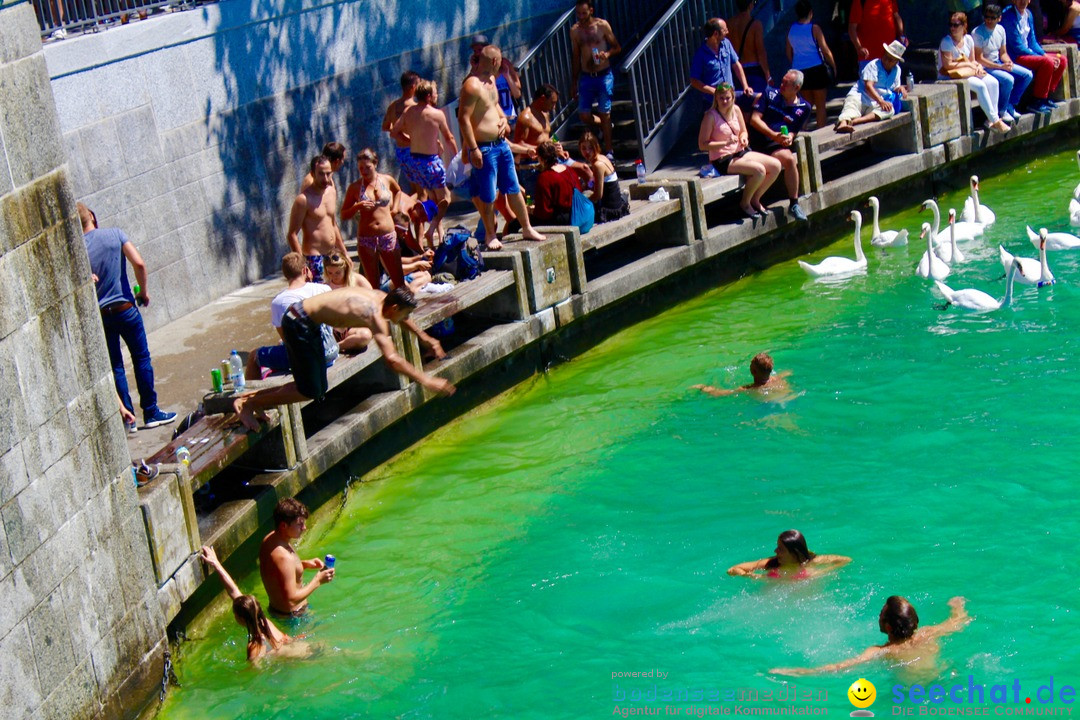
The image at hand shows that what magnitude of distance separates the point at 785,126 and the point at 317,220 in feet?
20.2

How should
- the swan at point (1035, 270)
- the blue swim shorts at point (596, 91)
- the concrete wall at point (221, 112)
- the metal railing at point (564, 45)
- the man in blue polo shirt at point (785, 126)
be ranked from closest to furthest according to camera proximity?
1. the concrete wall at point (221, 112)
2. the swan at point (1035, 270)
3. the man in blue polo shirt at point (785, 126)
4. the blue swim shorts at point (596, 91)
5. the metal railing at point (564, 45)

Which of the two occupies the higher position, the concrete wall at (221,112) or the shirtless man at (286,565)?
the concrete wall at (221,112)

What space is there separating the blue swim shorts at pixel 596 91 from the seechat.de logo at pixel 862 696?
32.7 feet

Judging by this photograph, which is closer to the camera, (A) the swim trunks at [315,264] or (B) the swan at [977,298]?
(A) the swim trunks at [315,264]

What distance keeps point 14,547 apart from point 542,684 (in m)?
3.17

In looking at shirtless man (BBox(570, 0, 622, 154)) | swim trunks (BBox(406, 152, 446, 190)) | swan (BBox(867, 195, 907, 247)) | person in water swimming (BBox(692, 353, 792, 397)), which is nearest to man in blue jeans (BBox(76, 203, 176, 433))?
swim trunks (BBox(406, 152, 446, 190))

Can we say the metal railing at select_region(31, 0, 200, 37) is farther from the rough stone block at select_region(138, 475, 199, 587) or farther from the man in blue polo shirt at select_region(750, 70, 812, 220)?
the man in blue polo shirt at select_region(750, 70, 812, 220)

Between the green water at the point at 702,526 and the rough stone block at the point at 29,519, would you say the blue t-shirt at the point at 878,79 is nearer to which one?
the green water at the point at 702,526

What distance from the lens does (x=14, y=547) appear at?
716cm

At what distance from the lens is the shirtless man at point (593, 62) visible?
16280 mm

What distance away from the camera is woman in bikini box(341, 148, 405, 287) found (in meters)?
12.2

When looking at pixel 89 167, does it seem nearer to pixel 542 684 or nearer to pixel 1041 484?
pixel 542 684

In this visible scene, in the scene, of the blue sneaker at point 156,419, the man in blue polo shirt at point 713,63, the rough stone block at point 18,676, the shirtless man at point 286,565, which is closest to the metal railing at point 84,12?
the blue sneaker at point 156,419

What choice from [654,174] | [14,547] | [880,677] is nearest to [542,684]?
[880,677]
